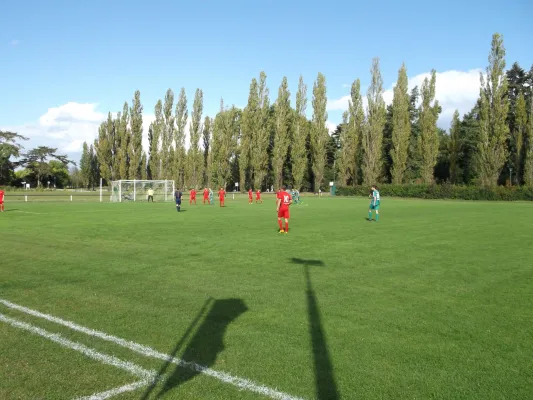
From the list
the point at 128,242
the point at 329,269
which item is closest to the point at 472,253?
the point at 329,269

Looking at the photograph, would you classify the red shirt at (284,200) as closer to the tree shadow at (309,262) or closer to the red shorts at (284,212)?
the red shorts at (284,212)

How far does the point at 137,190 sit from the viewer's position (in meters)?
47.9

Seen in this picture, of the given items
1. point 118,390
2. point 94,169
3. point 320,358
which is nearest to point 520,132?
point 320,358

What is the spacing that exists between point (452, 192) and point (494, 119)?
9416mm

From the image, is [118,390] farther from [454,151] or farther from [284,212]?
[454,151]

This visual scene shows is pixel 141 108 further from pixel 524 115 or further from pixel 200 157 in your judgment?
pixel 524 115

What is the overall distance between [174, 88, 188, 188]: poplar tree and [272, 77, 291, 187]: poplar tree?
16027 mm

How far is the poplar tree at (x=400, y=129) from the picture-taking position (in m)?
58.6

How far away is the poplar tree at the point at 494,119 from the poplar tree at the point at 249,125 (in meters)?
33.7

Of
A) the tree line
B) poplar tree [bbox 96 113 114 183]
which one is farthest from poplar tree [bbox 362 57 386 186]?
poplar tree [bbox 96 113 114 183]

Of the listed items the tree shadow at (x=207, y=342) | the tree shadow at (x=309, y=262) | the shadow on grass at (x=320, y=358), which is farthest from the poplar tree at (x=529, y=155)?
the tree shadow at (x=207, y=342)

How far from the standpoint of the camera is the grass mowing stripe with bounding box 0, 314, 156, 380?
12.6ft

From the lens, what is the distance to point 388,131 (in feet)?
230

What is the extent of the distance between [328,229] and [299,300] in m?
10.3
